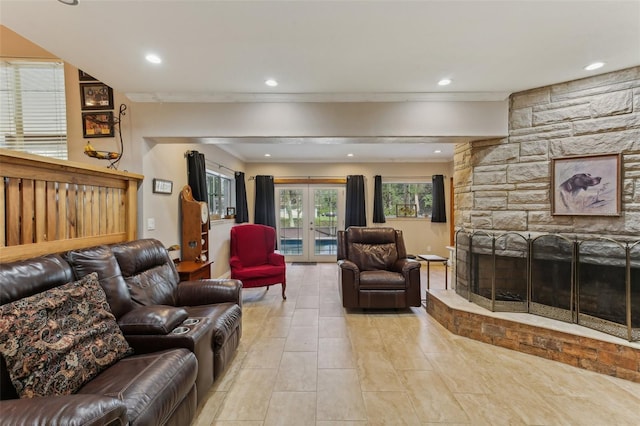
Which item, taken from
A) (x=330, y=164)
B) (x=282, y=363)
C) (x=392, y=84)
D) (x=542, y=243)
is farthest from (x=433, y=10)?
(x=330, y=164)

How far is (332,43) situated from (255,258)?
10.6ft

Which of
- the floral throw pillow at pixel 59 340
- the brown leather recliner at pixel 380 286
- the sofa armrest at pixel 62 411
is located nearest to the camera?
the sofa armrest at pixel 62 411

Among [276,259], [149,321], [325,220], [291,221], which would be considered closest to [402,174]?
[325,220]

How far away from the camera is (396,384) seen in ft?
6.54

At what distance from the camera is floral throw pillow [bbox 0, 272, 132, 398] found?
1.15 m

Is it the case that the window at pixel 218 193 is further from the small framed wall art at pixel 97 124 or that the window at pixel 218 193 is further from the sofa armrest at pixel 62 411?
the sofa armrest at pixel 62 411

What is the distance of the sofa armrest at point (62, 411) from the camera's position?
863mm

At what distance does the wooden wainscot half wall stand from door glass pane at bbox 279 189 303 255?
152 inches

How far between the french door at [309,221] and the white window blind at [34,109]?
3977mm

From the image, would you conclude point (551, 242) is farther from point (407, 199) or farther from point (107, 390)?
point (407, 199)

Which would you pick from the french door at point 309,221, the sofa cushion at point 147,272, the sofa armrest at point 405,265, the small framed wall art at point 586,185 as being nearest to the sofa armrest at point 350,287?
the sofa armrest at point 405,265

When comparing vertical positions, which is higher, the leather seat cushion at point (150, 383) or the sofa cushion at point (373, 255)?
the sofa cushion at point (373, 255)

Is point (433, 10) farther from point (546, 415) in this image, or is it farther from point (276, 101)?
point (546, 415)

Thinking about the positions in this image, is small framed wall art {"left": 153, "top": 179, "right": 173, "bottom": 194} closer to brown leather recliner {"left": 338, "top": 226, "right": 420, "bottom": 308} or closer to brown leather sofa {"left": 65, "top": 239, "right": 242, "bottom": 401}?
brown leather sofa {"left": 65, "top": 239, "right": 242, "bottom": 401}
